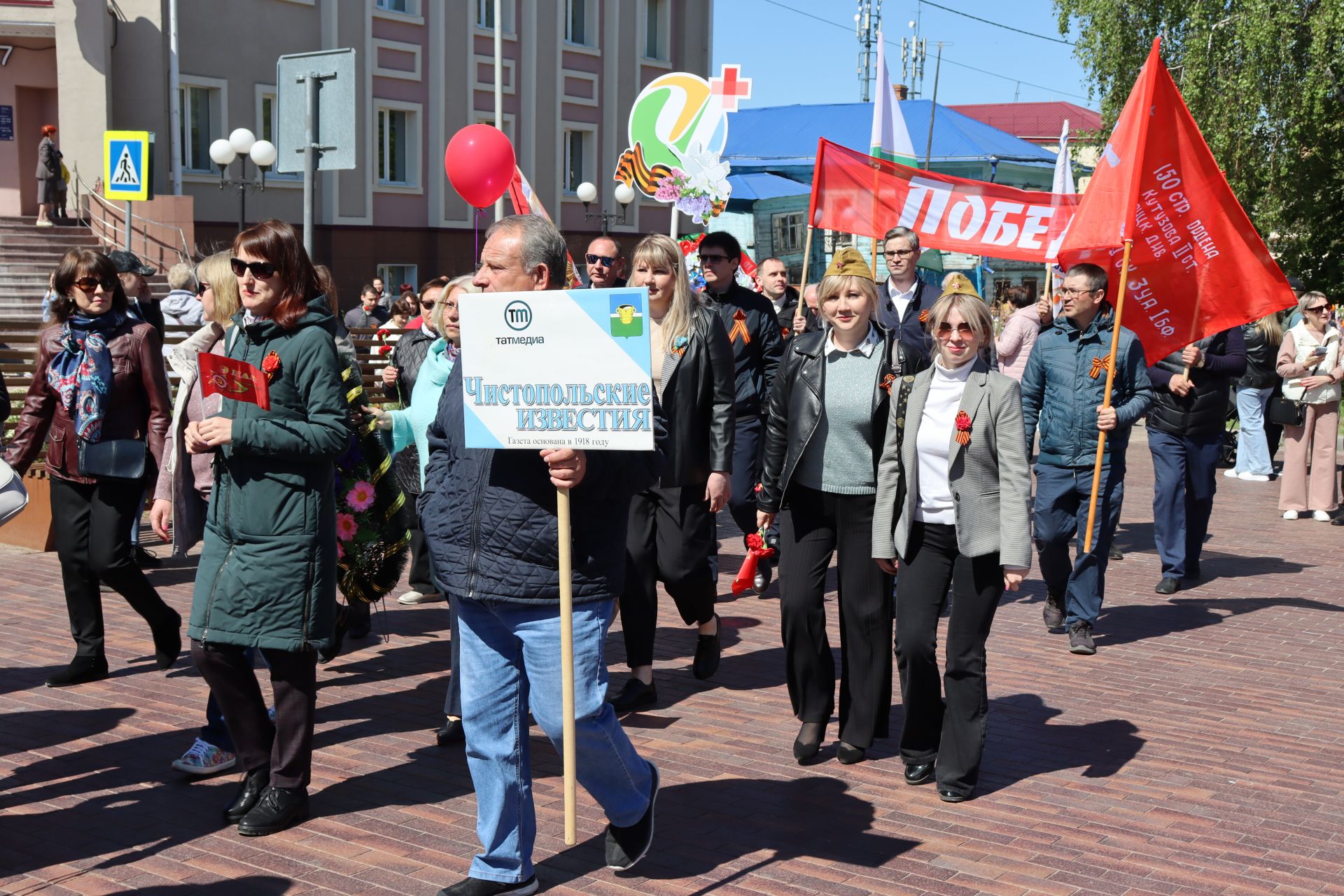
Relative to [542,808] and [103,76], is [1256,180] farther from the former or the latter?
[542,808]

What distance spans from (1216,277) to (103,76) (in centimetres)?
2355

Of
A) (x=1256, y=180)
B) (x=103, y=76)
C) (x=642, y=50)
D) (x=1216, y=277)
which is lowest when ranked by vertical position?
(x=1216, y=277)

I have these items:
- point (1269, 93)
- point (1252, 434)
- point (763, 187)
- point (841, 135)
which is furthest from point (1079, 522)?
point (841, 135)

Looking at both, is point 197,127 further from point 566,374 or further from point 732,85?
point 566,374

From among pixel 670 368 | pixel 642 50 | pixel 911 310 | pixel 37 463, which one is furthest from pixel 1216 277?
pixel 642 50

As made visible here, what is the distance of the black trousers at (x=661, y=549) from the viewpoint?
21.8 feet

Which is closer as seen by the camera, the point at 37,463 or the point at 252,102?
the point at 37,463

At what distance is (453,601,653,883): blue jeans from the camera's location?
4234mm

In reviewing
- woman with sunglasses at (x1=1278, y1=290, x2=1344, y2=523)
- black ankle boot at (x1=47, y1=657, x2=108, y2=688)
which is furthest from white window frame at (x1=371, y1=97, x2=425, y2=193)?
black ankle boot at (x1=47, y1=657, x2=108, y2=688)

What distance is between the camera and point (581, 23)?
122 feet

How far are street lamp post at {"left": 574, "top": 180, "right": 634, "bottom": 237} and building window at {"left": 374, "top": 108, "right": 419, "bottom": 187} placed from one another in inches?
149

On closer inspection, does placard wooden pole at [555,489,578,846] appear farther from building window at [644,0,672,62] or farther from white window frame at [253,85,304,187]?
building window at [644,0,672,62]

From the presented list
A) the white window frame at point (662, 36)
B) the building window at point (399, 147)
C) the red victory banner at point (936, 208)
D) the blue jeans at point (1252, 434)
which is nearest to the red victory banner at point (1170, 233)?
the red victory banner at point (936, 208)

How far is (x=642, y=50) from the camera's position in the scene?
38.7m
